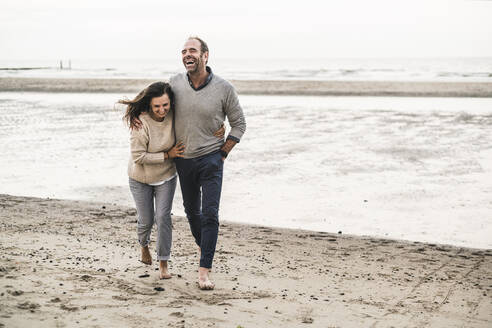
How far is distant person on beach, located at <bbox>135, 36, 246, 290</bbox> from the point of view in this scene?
460 centimetres

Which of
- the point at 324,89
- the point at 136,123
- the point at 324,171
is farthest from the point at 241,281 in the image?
the point at 324,89

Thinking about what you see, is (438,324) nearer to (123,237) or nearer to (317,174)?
(123,237)

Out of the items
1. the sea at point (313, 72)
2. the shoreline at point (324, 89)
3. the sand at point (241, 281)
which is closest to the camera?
the sand at point (241, 281)

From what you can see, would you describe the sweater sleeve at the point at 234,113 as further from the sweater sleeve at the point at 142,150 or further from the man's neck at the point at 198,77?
the sweater sleeve at the point at 142,150

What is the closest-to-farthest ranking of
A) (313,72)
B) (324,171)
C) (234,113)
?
(234,113) < (324,171) < (313,72)

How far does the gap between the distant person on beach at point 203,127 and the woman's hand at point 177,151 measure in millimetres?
27

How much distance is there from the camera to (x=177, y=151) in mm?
4664

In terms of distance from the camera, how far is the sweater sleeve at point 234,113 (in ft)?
15.5

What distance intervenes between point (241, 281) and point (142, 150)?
4.69 feet

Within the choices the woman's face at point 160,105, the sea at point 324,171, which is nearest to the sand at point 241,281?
the sea at point 324,171

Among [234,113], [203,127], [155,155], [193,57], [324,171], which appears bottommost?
[324,171]

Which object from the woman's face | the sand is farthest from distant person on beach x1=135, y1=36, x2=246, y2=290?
the sand

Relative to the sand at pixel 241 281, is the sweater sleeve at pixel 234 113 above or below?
above

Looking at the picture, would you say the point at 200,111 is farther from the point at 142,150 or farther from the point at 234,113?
the point at 142,150
